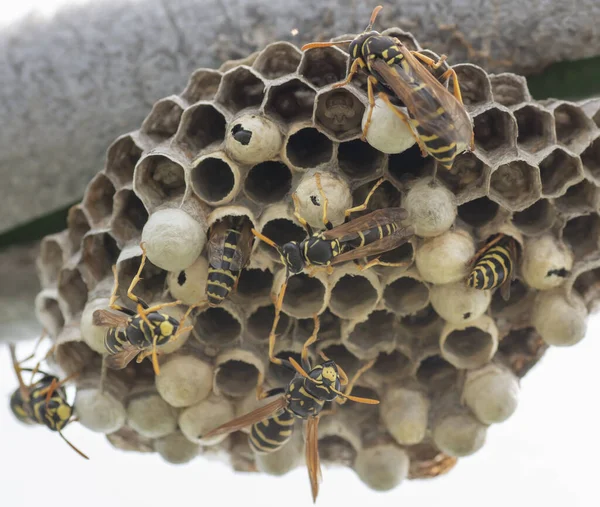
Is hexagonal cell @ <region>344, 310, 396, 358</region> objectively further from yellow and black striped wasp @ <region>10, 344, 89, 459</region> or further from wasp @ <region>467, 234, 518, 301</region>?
yellow and black striped wasp @ <region>10, 344, 89, 459</region>

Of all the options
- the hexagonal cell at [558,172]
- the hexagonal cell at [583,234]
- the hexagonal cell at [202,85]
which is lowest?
the hexagonal cell at [583,234]

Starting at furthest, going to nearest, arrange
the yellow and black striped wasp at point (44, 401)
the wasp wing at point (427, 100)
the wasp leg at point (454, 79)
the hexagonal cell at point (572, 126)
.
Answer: the yellow and black striped wasp at point (44, 401) < the hexagonal cell at point (572, 126) < the wasp leg at point (454, 79) < the wasp wing at point (427, 100)

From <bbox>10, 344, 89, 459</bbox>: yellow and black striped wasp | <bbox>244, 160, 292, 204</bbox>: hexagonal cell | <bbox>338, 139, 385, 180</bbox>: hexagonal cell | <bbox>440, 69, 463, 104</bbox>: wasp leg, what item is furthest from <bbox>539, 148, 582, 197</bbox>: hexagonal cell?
<bbox>10, 344, 89, 459</bbox>: yellow and black striped wasp

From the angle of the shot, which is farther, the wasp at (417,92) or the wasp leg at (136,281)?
the wasp leg at (136,281)

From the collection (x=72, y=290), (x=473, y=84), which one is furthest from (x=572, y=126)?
(x=72, y=290)

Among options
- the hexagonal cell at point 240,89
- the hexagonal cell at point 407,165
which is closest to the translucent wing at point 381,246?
the hexagonal cell at point 407,165

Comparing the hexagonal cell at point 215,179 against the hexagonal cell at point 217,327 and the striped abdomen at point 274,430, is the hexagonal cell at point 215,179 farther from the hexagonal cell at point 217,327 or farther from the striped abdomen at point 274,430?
the striped abdomen at point 274,430

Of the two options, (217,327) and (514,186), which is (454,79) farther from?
(217,327)
